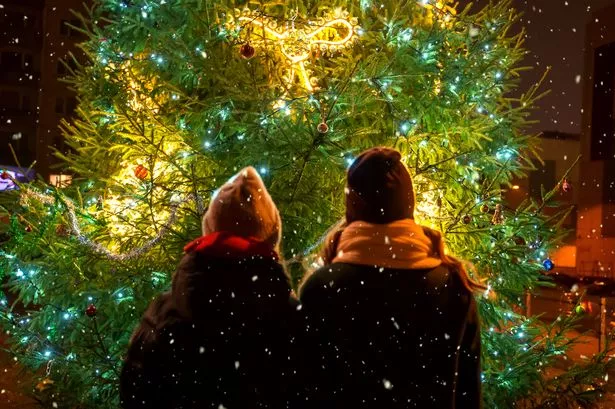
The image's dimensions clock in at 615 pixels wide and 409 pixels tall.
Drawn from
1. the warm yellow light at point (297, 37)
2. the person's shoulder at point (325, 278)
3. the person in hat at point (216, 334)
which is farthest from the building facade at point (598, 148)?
the person in hat at point (216, 334)

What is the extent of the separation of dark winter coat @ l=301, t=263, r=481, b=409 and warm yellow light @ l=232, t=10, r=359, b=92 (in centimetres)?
219

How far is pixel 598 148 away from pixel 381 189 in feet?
106

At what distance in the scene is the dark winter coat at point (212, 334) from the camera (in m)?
2.16

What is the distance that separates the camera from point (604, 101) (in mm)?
30578

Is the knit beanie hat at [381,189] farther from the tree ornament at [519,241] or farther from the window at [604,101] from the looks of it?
the window at [604,101]

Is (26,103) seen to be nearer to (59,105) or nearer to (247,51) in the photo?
(59,105)

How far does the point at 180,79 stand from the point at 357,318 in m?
2.53

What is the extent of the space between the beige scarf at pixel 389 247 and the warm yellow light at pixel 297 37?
2022 mm

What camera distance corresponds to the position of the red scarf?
7.31 feet

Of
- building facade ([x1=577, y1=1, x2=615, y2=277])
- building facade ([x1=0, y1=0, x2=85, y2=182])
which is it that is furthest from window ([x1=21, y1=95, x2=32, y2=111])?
building facade ([x1=577, y1=1, x2=615, y2=277])

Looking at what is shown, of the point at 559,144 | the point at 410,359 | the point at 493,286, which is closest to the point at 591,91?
the point at 559,144

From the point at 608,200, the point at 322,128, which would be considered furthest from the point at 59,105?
the point at 322,128

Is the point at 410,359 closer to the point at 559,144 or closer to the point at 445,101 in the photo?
the point at 445,101

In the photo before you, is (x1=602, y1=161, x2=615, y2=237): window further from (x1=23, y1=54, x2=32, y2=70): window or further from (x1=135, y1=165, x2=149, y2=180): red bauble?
(x1=23, y1=54, x2=32, y2=70): window
